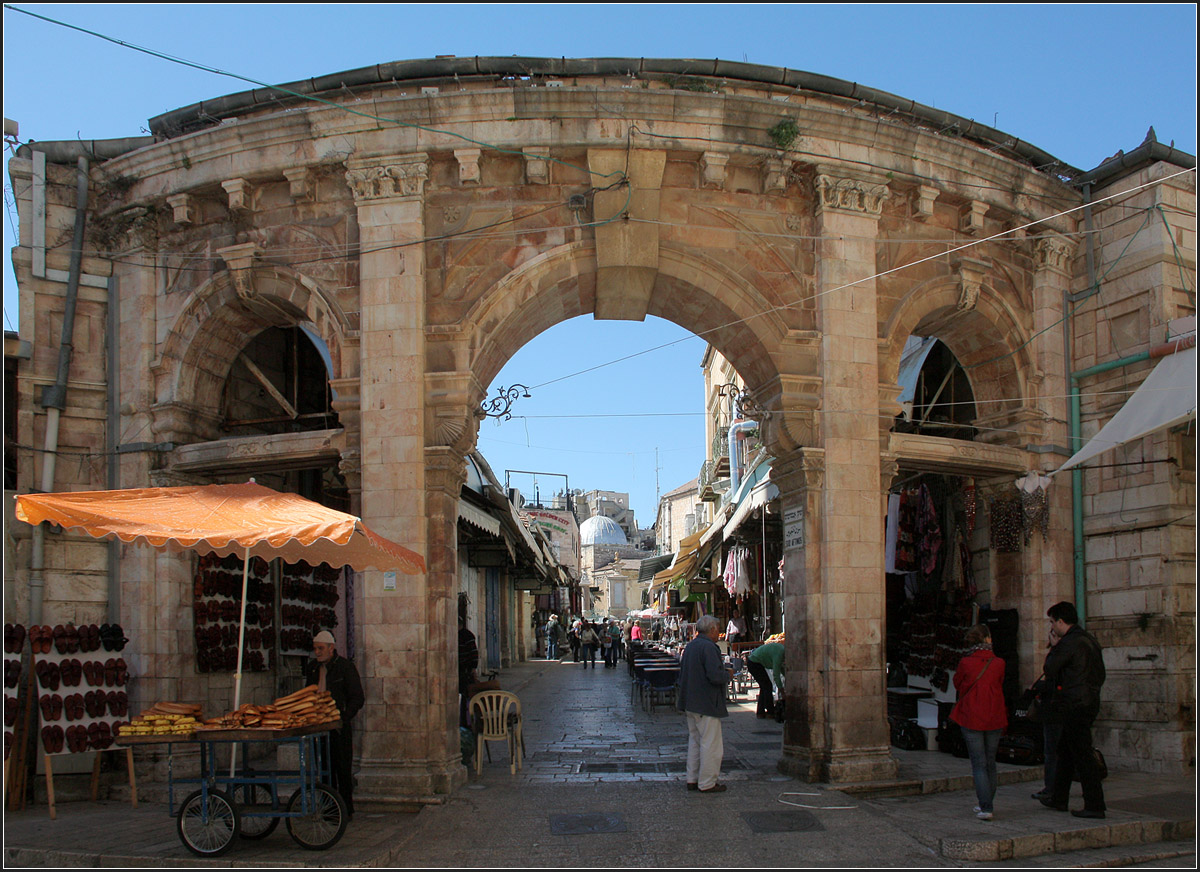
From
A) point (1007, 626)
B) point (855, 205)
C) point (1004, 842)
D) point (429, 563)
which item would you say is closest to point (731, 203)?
point (855, 205)

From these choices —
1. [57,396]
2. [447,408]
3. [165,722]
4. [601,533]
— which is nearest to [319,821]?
[165,722]

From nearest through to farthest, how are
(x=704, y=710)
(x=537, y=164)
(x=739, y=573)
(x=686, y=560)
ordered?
(x=704, y=710), (x=537, y=164), (x=739, y=573), (x=686, y=560)

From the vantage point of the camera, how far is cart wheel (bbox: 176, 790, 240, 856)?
6602 millimetres

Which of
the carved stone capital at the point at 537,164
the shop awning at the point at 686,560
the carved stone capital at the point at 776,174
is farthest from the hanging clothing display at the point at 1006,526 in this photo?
the shop awning at the point at 686,560

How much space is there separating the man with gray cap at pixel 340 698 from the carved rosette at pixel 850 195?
6.14m

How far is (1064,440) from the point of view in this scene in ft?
36.0

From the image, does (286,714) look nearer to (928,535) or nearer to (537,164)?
(537,164)

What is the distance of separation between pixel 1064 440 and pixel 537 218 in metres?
6.22

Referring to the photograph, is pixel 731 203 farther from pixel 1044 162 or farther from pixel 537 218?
pixel 1044 162

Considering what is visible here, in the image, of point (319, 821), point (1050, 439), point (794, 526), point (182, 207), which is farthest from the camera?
point (1050, 439)

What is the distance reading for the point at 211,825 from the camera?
6.62m

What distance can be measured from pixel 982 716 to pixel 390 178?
Answer: 6.91 meters

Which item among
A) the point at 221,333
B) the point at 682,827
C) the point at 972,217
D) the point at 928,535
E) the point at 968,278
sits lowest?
the point at 682,827

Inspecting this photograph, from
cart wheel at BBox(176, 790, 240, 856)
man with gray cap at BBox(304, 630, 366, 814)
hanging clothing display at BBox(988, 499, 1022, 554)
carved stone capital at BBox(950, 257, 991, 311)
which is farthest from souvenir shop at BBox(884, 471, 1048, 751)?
cart wheel at BBox(176, 790, 240, 856)
